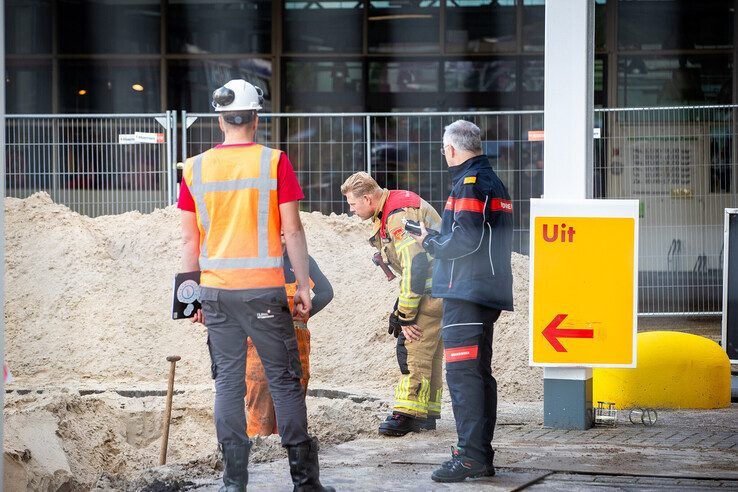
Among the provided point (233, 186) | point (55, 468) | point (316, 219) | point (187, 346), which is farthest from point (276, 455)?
A: point (316, 219)

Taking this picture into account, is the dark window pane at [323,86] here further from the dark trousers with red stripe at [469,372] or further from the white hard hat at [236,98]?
the white hard hat at [236,98]

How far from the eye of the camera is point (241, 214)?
18.4 feet

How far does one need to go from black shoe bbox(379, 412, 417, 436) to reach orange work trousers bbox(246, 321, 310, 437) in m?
0.68

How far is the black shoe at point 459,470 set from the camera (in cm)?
609

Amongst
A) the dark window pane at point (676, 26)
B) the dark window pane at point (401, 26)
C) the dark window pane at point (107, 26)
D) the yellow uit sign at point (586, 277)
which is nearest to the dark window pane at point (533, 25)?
the dark window pane at point (676, 26)

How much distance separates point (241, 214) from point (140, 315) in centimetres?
690

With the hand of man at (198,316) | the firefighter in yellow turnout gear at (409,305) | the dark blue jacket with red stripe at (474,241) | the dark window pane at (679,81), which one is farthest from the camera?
the dark window pane at (679,81)

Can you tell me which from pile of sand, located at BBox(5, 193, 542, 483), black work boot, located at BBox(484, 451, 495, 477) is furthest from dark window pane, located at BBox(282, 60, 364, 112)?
black work boot, located at BBox(484, 451, 495, 477)

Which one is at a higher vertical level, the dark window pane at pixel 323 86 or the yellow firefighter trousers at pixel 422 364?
the dark window pane at pixel 323 86

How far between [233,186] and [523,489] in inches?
79.0

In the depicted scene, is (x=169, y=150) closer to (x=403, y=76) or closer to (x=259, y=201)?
(x=403, y=76)

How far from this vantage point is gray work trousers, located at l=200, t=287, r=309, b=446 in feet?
18.2

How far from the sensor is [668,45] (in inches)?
679

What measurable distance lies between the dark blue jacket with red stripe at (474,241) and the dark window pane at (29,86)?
486 inches
